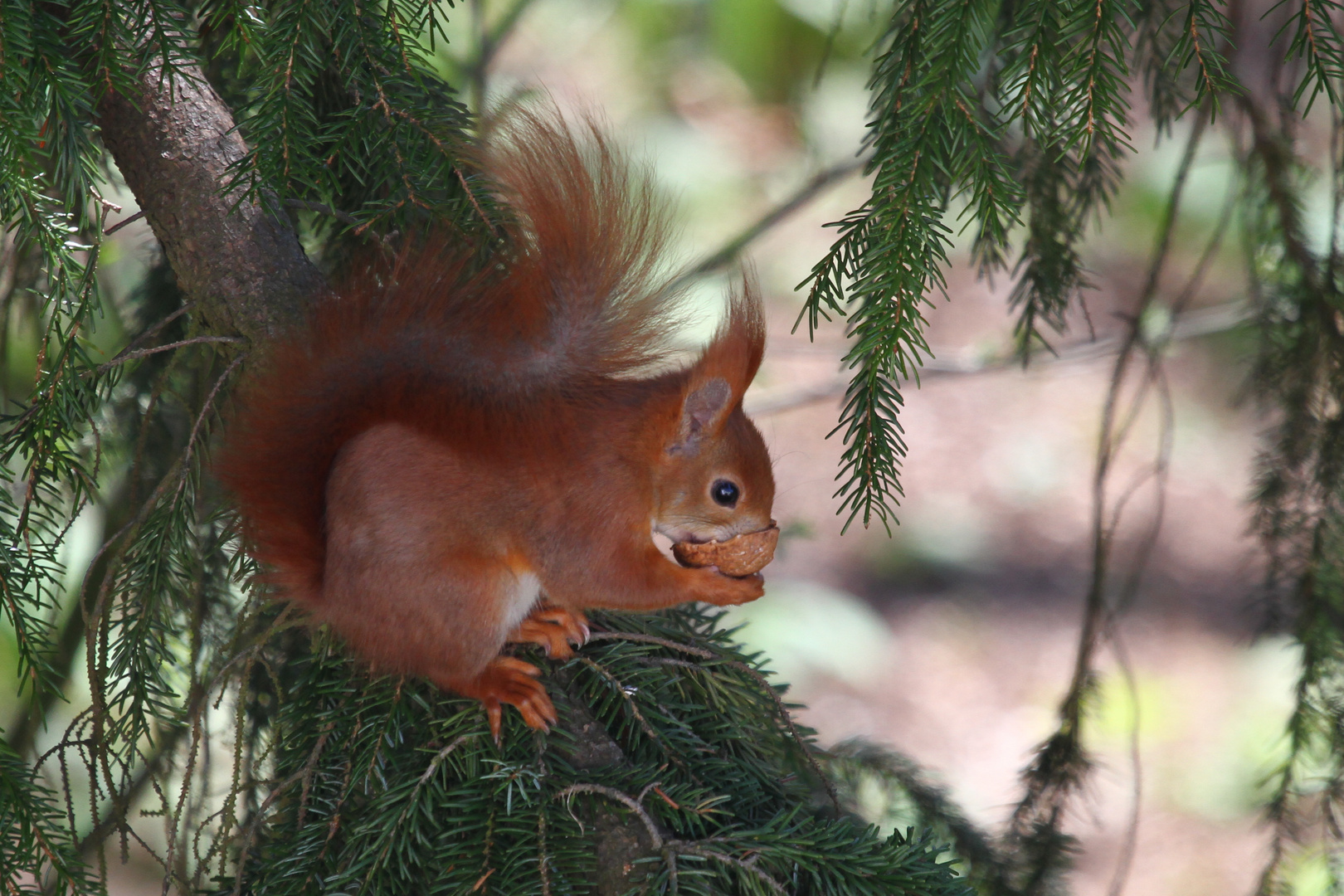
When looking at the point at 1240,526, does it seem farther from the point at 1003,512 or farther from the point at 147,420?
the point at 147,420

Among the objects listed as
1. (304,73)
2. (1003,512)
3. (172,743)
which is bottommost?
(172,743)

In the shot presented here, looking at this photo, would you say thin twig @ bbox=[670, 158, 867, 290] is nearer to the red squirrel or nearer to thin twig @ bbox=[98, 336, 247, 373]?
the red squirrel

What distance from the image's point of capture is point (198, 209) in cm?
109

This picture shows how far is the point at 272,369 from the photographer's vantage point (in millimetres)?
1099

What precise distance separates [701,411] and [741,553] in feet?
0.54

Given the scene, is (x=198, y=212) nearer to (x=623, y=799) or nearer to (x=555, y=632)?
(x=555, y=632)

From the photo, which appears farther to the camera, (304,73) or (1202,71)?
(304,73)

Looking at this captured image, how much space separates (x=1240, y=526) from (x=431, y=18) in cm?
385

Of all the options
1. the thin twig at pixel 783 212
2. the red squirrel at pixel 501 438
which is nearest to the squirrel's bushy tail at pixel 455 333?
the red squirrel at pixel 501 438

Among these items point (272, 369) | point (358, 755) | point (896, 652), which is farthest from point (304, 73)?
point (896, 652)

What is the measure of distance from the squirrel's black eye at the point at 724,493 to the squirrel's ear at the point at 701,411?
5cm

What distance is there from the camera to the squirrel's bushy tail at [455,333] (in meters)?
1.10

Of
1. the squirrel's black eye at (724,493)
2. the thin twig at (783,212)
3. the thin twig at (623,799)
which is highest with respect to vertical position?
the thin twig at (783,212)

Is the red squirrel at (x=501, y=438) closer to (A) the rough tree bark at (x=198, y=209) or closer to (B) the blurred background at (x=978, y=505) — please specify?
(A) the rough tree bark at (x=198, y=209)
